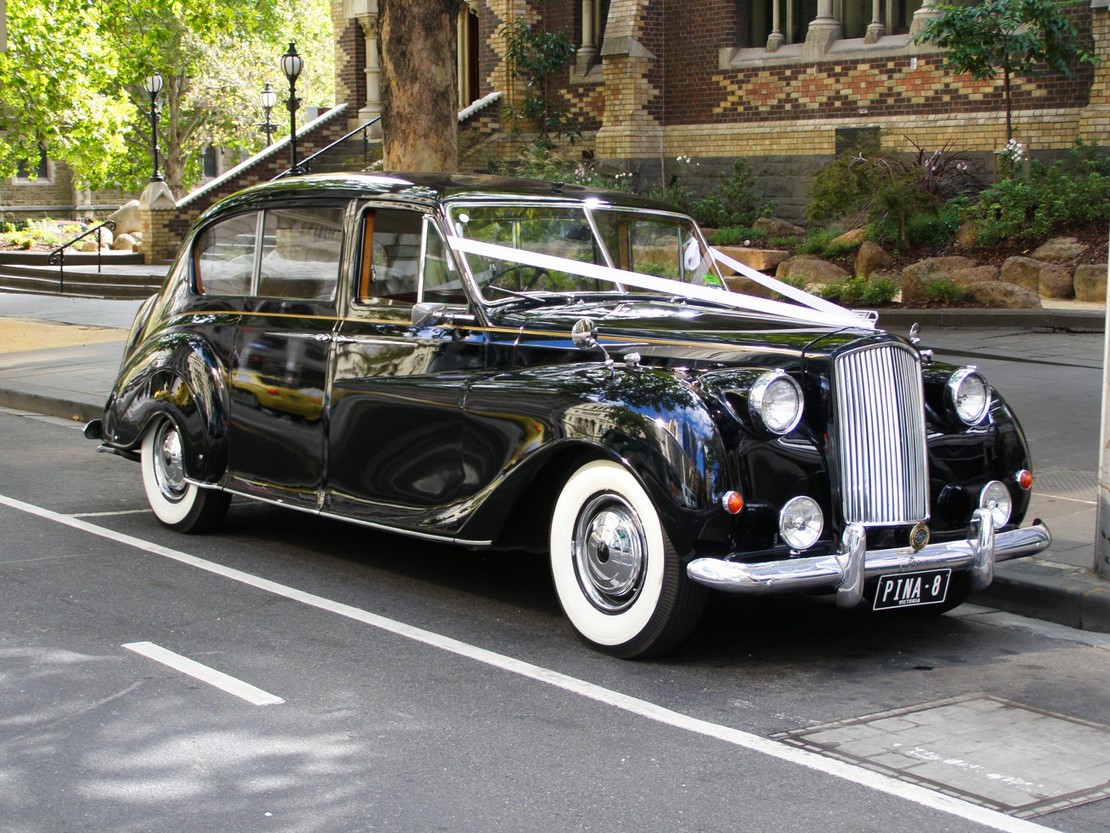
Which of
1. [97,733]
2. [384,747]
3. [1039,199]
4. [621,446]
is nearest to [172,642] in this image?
[97,733]

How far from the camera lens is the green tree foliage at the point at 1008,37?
18.5 meters

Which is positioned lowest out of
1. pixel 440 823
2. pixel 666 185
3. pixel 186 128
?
pixel 440 823

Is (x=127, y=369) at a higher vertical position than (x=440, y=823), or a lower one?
higher

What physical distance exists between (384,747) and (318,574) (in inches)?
104

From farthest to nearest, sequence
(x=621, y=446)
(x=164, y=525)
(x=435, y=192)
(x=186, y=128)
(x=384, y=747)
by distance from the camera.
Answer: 1. (x=186, y=128)
2. (x=164, y=525)
3. (x=435, y=192)
4. (x=621, y=446)
5. (x=384, y=747)

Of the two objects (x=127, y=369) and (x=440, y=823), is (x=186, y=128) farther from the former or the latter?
(x=440, y=823)

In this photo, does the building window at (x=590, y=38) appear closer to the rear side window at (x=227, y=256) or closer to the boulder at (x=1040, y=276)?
the boulder at (x=1040, y=276)

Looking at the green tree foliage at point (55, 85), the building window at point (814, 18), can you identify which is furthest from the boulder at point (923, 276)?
the green tree foliage at point (55, 85)

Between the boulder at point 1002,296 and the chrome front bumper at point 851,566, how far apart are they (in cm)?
1005

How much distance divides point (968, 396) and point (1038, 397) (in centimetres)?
571

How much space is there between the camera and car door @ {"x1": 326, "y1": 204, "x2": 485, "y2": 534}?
6438 mm

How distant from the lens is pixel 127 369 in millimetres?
8430

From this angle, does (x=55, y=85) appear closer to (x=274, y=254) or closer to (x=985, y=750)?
(x=274, y=254)

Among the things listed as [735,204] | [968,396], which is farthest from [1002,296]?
[968,396]
